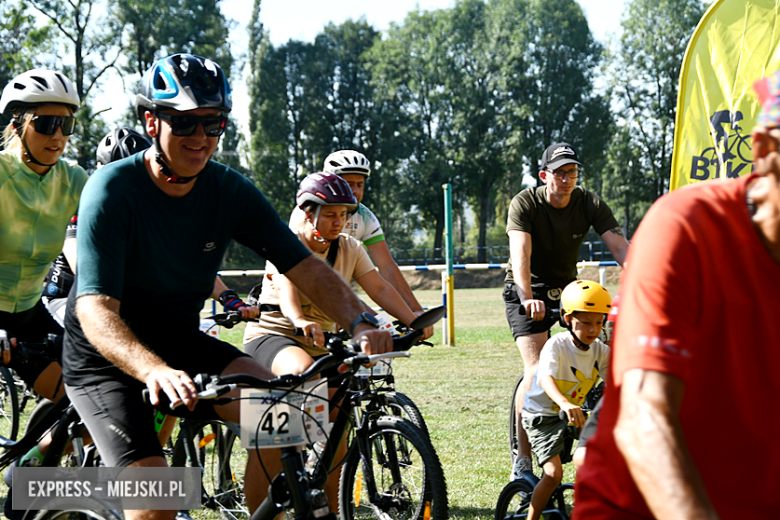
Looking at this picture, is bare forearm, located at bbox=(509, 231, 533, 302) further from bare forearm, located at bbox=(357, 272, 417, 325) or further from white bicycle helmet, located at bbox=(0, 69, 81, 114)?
white bicycle helmet, located at bbox=(0, 69, 81, 114)

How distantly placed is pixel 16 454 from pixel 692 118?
4178mm

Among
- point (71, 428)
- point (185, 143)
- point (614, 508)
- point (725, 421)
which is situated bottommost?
point (71, 428)

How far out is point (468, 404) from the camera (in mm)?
8898

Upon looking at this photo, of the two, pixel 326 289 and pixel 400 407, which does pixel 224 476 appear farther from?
pixel 326 289

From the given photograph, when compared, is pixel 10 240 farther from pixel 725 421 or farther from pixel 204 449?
pixel 725 421

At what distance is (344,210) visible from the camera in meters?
4.89

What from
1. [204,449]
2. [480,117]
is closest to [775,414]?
[204,449]

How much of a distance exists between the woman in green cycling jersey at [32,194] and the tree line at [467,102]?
4609 centimetres

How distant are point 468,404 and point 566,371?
4461 mm

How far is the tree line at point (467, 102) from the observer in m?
54.0

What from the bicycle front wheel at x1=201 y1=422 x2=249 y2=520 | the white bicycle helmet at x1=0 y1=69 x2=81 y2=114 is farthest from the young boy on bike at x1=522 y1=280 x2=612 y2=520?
the white bicycle helmet at x1=0 y1=69 x2=81 y2=114

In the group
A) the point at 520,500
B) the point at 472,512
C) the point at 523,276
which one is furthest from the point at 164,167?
the point at 523,276

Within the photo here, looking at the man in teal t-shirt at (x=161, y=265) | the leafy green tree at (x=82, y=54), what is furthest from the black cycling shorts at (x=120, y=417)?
the leafy green tree at (x=82, y=54)

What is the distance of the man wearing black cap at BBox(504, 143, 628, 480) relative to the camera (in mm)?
5969
